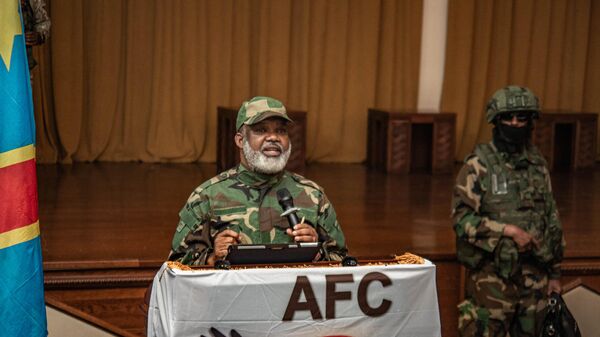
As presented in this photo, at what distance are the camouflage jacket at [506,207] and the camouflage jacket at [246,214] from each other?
102 cm

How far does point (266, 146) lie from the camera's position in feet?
10.7

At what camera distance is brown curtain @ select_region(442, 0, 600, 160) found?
31.8 ft

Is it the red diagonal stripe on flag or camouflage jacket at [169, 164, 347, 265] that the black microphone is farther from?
the red diagonal stripe on flag

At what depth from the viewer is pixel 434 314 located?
9.17ft

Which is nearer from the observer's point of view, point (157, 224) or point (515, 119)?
point (515, 119)

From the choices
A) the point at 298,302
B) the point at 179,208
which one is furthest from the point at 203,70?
the point at 298,302

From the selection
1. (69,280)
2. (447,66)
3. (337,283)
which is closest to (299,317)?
(337,283)

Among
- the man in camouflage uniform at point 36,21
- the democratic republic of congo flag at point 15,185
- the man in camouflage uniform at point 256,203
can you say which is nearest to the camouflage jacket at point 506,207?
the man in camouflage uniform at point 256,203

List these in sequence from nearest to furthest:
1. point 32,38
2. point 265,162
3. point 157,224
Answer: point 265,162 → point 32,38 → point 157,224

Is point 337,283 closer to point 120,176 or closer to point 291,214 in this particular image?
point 291,214

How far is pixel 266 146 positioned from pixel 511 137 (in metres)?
1.31

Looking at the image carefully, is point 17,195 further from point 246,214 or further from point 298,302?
point 298,302

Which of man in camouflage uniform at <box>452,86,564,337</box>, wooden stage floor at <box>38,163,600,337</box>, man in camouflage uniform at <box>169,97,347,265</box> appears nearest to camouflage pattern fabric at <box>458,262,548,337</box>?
man in camouflage uniform at <box>452,86,564,337</box>

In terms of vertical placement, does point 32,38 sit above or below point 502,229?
above
